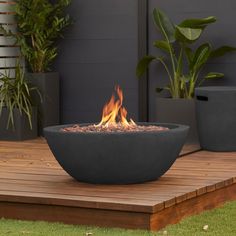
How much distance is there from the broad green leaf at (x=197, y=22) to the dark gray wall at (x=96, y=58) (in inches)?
36.3

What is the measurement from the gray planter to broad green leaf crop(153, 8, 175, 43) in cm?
78

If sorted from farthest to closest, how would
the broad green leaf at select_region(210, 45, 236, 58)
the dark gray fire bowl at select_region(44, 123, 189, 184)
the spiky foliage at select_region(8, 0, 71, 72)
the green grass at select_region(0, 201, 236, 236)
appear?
the spiky foliage at select_region(8, 0, 71, 72) < the broad green leaf at select_region(210, 45, 236, 58) < the dark gray fire bowl at select_region(44, 123, 189, 184) < the green grass at select_region(0, 201, 236, 236)

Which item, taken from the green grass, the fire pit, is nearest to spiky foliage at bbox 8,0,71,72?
the fire pit

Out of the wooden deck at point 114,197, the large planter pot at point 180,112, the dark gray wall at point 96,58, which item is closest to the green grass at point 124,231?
the wooden deck at point 114,197

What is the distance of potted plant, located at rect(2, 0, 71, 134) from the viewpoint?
9570mm

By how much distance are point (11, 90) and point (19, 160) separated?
1715 mm

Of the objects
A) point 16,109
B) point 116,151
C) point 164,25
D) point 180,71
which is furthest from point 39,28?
point 116,151

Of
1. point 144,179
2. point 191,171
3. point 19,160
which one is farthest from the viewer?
point 19,160

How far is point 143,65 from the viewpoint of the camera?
9.31m

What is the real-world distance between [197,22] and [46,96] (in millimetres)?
1905

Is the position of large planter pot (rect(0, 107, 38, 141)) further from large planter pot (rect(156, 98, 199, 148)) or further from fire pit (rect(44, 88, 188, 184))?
fire pit (rect(44, 88, 188, 184))

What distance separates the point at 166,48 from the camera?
907 cm

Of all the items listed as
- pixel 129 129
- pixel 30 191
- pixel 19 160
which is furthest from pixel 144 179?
pixel 19 160

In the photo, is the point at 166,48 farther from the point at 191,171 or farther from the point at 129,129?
the point at 129,129
